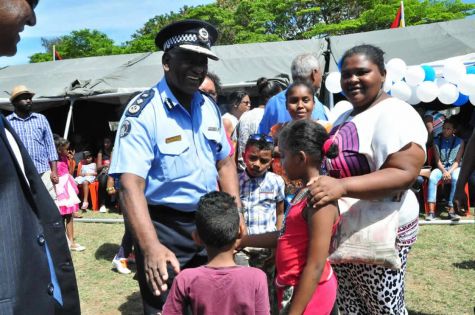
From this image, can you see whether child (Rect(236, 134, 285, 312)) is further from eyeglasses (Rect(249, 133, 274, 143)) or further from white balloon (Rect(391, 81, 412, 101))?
white balloon (Rect(391, 81, 412, 101))

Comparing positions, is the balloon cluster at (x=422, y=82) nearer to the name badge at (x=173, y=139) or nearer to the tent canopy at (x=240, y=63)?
the tent canopy at (x=240, y=63)

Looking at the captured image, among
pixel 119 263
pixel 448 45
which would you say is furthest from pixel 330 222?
pixel 448 45

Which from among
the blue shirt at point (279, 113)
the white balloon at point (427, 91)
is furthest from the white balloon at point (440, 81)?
the blue shirt at point (279, 113)

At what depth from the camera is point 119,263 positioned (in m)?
5.78

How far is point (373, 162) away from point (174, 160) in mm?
985

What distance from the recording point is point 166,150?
2.43 metres

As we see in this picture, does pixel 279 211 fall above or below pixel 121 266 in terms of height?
above

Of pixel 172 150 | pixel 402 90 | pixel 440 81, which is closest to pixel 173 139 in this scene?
pixel 172 150

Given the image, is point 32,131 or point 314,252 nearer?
point 314,252

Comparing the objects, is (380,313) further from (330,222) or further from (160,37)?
(160,37)

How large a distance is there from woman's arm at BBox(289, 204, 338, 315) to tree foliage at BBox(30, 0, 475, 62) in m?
31.3

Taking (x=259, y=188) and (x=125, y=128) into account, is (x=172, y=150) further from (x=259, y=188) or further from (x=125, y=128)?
A: (x=259, y=188)

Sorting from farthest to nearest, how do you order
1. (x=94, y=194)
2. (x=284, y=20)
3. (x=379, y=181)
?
1. (x=284, y=20)
2. (x=94, y=194)
3. (x=379, y=181)

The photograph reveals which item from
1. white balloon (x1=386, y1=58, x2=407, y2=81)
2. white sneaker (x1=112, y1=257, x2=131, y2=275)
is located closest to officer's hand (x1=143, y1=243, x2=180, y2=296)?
white sneaker (x1=112, y1=257, x2=131, y2=275)
